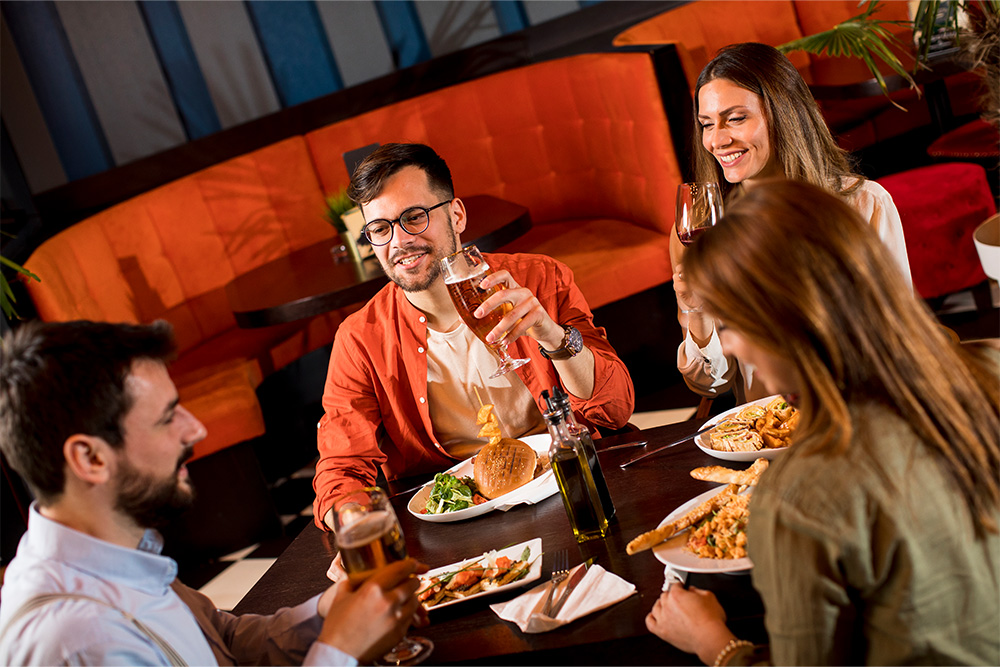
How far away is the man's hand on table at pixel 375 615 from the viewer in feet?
3.90

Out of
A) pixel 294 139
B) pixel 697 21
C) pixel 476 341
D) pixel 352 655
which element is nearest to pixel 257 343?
pixel 294 139

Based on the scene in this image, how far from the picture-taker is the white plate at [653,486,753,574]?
46.6 inches

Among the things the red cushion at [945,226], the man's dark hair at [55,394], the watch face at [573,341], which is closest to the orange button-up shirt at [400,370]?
the watch face at [573,341]

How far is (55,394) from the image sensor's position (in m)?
1.14

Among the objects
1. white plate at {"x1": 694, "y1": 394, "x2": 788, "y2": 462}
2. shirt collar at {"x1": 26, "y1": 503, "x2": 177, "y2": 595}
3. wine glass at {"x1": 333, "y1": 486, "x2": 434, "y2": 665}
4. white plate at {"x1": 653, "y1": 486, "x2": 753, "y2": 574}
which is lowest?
white plate at {"x1": 653, "y1": 486, "x2": 753, "y2": 574}

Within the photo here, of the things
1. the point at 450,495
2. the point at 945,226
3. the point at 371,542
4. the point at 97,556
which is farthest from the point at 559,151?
the point at 97,556

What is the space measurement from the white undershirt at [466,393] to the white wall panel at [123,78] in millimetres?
3461

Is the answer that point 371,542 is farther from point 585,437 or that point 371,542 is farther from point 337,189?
point 337,189

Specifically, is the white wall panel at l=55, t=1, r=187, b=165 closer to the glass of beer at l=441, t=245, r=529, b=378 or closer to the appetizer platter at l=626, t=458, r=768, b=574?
the glass of beer at l=441, t=245, r=529, b=378

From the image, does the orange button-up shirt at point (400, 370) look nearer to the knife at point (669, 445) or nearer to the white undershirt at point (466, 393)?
the white undershirt at point (466, 393)

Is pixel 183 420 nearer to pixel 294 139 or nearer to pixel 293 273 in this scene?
pixel 293 273

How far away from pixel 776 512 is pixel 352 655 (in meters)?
0.63

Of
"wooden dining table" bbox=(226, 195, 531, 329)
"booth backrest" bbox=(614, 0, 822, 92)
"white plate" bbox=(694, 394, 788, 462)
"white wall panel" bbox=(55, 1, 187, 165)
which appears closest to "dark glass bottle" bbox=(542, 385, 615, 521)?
"white plate" bbox=(694, 394, 788, 462)

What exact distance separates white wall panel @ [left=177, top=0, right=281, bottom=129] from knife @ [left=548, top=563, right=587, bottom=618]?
4336 mm
